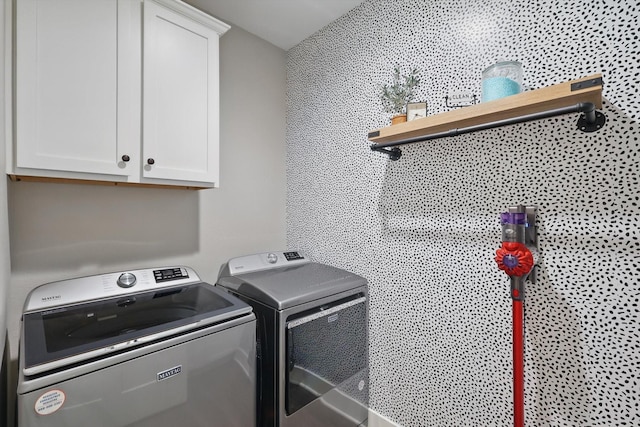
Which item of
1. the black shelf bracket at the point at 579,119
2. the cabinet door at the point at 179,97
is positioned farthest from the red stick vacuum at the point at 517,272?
the cabinet door at the point at 179,97

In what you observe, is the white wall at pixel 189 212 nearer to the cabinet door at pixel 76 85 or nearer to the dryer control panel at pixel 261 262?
the dryer control panel at pixel 261 262

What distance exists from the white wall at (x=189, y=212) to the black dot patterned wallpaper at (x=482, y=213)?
448mm

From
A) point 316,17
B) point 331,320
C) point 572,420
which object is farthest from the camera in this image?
point 316,17

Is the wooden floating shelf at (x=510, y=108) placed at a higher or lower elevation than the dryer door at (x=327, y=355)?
higher

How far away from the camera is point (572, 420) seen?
3.68ft

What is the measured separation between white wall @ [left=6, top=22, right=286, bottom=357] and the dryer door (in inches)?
33.3

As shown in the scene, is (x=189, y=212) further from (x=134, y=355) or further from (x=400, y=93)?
(x=400, y=93)

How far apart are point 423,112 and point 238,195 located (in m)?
1.36

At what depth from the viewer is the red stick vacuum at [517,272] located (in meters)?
1.12

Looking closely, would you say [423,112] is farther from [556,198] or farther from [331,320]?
[331,320]

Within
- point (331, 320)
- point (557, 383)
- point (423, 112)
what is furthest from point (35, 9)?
point (557, 383)

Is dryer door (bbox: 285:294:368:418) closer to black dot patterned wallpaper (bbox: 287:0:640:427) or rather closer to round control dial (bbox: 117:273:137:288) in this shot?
black dot patterned wallpaper (bbox: 287:0:640:427)

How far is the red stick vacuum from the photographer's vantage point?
112cm

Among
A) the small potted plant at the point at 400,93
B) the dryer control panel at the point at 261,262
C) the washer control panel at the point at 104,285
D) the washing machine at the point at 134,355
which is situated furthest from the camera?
the dryer control panel at the point at 261,262
